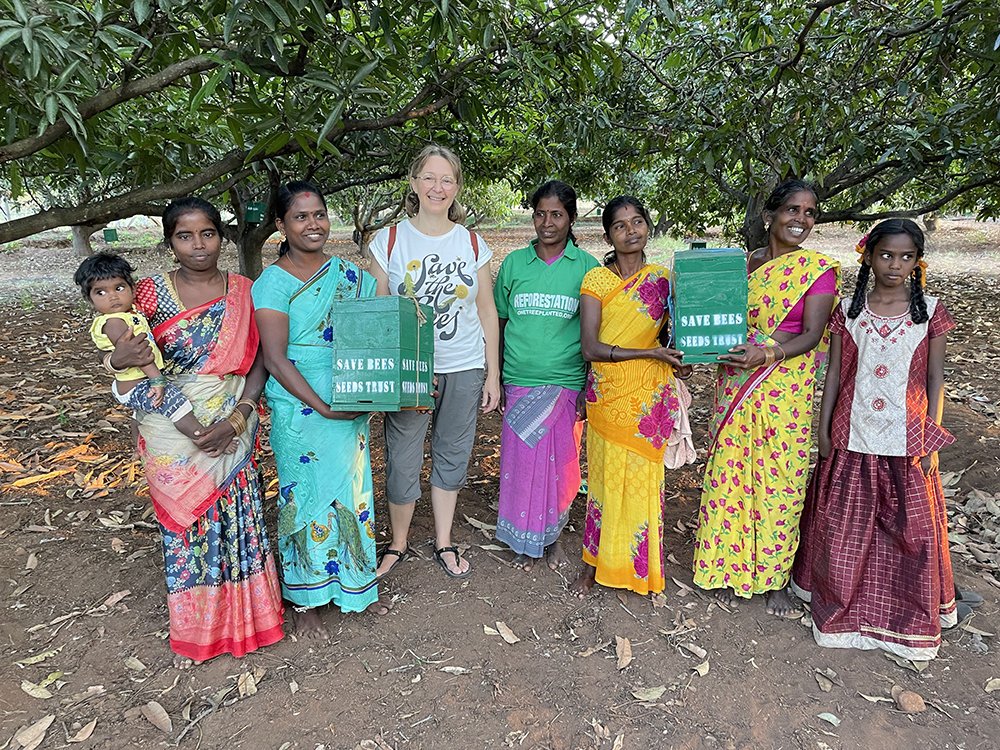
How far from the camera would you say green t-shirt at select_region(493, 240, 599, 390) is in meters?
2.82

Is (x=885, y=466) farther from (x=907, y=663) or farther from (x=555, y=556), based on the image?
(x=555, y=556)

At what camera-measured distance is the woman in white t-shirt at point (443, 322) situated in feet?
8.72

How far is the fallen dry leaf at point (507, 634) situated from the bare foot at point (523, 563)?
41 centimetres

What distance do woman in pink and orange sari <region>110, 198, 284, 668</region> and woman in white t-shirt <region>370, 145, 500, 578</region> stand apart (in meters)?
0.62

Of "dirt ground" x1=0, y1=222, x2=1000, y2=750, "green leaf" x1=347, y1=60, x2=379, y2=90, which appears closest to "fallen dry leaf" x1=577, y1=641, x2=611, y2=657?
"dirt ground" x1=0, y1=222, x2=1000, y2=750

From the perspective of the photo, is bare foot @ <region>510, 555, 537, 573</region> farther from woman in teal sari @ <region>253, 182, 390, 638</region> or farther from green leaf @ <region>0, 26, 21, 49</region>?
green leaf @ <region>0, 26, 21, 49</region>

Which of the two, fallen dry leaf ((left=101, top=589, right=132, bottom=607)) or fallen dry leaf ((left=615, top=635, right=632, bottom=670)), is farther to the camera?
fallen dry leaf ((left=101, top=589, right=132, bottom=607))

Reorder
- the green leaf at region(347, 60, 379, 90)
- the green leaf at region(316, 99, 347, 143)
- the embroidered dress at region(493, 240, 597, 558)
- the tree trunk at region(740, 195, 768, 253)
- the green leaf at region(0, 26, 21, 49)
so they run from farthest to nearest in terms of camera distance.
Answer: the tree trunk at region(740, 195, 768, 253), the embroidered dress at region(493, 240, 597, 558), the green leaf at region(347, 60, 379, 90), the green leaf at region(316, 99, 347, 143), the green leaf at region(0, 26, 21, 49)

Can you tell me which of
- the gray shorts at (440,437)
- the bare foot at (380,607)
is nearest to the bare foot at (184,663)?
the bare foot at (380,607)

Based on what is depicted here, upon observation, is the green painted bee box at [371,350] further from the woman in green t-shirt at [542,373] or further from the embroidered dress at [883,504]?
the embroidered dress at [883,504]

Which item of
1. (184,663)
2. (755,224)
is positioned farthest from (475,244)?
(755,224)

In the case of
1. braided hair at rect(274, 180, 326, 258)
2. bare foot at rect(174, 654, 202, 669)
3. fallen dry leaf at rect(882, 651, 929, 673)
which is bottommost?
fallen dry leaf at rect(882, 651, 929, 673)

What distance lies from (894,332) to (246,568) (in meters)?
2.55

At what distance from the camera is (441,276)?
8.76 ft
